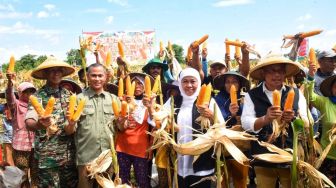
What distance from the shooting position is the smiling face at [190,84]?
3396 millimetres

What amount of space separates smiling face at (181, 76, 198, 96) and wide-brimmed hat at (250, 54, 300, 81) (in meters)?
0.53

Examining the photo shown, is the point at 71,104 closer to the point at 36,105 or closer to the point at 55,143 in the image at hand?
the point at 36,105

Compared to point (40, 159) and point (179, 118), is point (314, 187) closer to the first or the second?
point (179, 118)

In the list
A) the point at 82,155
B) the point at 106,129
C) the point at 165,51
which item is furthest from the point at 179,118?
the point at 165,51

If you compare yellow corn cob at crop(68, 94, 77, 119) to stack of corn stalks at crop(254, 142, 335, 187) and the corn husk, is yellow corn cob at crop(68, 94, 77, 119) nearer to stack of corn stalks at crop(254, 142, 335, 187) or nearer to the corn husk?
the corn husk

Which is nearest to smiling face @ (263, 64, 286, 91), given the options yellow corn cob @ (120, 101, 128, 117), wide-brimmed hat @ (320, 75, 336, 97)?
wide-brimmed hat @ (320, 75, 336, 97)

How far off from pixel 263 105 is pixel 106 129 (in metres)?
1.51

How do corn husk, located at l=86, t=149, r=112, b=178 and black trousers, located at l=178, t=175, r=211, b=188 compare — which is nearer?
corn husk, located at l=86, t=149, r=112, b=178

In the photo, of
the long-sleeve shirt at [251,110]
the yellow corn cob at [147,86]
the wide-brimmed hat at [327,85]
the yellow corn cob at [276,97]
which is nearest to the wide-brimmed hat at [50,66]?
the yellow corn cob at [147,86]

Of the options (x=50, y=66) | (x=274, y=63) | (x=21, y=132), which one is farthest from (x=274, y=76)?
(x=21, y=132)

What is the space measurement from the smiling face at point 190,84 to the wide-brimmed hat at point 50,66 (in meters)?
1.21

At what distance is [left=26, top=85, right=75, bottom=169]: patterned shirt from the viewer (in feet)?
11.3

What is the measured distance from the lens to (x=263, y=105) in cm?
299

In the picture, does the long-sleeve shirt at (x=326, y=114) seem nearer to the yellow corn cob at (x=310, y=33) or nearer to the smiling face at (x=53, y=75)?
the yellow corn cob at (x=310, y=33)
